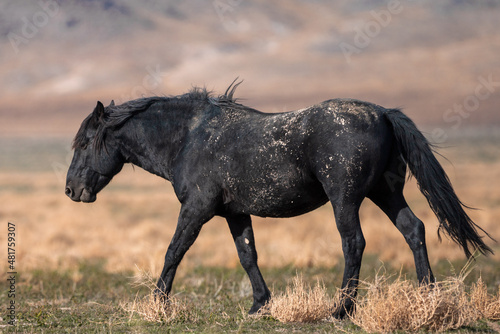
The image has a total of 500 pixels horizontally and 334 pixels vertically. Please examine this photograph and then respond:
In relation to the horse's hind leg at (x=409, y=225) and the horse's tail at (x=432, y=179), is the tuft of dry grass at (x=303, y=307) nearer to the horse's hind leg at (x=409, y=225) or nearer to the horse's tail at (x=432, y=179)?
the horse's hind leg at (x=409, y=225)

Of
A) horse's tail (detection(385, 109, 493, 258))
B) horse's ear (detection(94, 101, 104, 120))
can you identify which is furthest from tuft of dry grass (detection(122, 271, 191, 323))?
horse's tail (detection(385, 109, 493, 258))

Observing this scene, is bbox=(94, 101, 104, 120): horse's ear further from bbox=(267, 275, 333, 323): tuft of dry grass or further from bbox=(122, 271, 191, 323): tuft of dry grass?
bbox=(267, 275, 333, 323): tuft of dry grass

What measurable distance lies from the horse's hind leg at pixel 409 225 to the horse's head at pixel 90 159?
12.0 feet

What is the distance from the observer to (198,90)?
862 cm

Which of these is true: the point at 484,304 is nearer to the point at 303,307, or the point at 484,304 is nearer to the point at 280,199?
the point at 303,307

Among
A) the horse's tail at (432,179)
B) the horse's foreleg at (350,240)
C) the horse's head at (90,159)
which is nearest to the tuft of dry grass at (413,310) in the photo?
the horse's foreleg at (350,240)

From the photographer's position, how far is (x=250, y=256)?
27.1 ft

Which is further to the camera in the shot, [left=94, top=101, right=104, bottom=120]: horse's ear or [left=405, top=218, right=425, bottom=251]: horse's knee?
[left=94, top=101, right=104, bottom=120]: horse's ear

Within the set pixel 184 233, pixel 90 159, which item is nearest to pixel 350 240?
pixel 184 233

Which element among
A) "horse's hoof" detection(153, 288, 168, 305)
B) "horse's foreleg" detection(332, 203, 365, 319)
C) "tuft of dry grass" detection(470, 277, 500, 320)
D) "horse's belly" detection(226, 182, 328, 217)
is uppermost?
"horse's belly" detection(226, 182, 328, 217)

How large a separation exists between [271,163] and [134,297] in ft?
14.4

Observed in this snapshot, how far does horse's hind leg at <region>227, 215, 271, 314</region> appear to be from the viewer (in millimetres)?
8227

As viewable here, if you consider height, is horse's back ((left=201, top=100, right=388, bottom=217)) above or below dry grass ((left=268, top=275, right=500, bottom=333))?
above

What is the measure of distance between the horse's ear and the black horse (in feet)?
0.05
